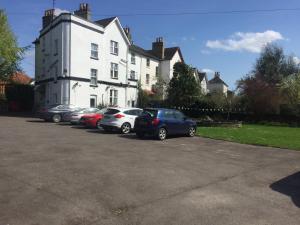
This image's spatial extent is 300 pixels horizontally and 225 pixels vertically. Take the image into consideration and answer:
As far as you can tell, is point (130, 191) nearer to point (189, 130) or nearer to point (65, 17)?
point (189, 130)

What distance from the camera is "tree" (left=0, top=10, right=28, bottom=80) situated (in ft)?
119

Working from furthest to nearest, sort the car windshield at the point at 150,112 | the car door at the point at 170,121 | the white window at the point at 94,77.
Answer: the white window at the point at 94,77, the car door at the point at 170,121, the car windshield at the point at 150,112

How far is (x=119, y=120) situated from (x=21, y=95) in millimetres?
27119

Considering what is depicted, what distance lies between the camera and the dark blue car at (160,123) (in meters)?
17.2

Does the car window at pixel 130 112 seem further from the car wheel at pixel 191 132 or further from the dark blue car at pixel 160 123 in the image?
the car wheel at pixel 191 132

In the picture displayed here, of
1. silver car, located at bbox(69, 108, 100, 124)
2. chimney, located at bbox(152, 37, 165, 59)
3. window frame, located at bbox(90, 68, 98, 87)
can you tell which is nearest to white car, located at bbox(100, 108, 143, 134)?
silver car, located at bbox(69, 108, 100, 124)

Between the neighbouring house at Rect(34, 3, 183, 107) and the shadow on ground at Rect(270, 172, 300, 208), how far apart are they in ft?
88.9

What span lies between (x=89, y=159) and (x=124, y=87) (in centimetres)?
3106

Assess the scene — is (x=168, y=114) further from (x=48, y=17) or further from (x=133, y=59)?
(x=133, y=59)

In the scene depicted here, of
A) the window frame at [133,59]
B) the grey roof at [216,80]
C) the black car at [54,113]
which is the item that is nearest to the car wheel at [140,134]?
the black car at [54,113]

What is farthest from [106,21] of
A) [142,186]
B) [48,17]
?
[142,186]

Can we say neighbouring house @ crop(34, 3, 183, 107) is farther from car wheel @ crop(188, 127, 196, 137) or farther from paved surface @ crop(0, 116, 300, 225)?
paved surface @ crop(0, 116, 300, 225)

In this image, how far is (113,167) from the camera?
31.8 feet

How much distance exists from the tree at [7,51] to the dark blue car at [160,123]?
24.2 m
